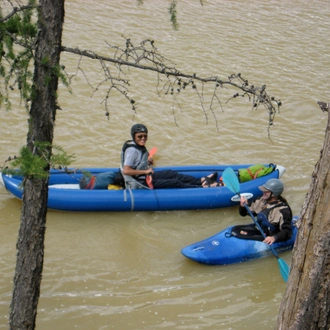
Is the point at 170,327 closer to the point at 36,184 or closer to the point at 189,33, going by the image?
the point at 36,184

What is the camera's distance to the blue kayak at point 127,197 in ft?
27.0

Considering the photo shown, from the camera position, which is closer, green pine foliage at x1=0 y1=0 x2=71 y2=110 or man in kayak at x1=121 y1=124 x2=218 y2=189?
green pine foliage at x1=0 y1=0 x2=71 y2=110

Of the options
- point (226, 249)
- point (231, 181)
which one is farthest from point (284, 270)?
point (231, 181)

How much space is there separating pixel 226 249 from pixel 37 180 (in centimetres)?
331

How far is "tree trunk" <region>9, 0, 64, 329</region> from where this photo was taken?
4.63 meters

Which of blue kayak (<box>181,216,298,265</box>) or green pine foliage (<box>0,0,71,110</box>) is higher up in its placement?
green pine foliage (<box>0,0,71,110</box>)

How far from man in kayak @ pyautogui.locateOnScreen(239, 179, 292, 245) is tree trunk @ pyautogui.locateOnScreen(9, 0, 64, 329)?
3.36m

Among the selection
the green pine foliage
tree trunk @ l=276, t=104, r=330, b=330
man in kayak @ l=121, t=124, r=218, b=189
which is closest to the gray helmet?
man in kayak @ l=121, t=124, r=218, b=189

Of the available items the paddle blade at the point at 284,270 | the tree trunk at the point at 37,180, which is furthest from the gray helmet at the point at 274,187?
the tree trunk at the point at 37,180

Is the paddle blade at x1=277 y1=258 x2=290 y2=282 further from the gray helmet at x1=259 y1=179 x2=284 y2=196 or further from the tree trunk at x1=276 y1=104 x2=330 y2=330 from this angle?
the tree trunk at x1=276 y1=104 x2=330 y2=330

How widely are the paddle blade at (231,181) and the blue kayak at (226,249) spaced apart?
63 cm

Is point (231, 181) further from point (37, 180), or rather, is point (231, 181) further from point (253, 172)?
point (37, 180)

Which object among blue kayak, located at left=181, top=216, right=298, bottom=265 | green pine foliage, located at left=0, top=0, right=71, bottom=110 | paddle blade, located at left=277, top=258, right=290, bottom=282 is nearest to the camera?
green pine foliage, located at left=0, top=0, right=71, bottom=110

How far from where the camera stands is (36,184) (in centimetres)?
479
